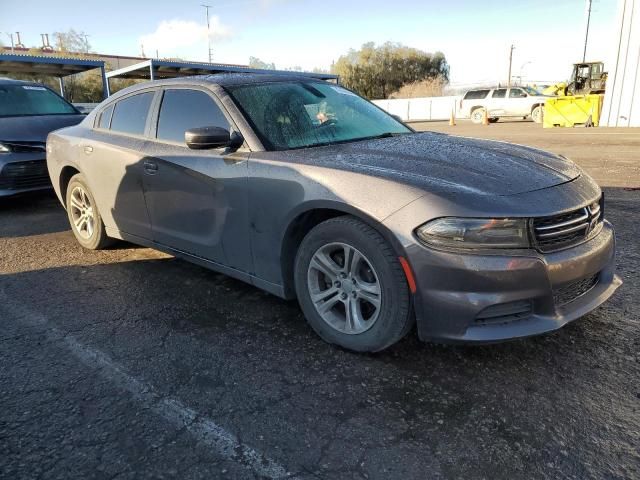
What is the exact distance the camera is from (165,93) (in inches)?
152

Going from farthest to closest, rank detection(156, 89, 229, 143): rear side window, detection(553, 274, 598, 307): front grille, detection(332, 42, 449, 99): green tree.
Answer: detection(332, 42, 449, 99): green tree < detection(156, 89, 229, 143): rear side window < detection(553, 274, 598, 307): front grille

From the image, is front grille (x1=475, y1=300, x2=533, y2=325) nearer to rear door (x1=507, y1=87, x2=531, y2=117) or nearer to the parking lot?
the parking lot

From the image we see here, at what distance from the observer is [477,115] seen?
28188 mm

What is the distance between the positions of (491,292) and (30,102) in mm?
7987

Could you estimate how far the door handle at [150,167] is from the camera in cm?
369

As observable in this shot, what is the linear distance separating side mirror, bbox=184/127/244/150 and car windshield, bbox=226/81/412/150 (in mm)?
207

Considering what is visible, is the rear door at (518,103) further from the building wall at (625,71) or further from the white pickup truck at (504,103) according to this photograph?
the building wall at (625,71)

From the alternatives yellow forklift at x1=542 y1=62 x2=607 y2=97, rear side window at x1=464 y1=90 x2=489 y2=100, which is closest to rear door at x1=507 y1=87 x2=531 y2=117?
rear side window at x1=464 y1=90 x2=489 y2=100

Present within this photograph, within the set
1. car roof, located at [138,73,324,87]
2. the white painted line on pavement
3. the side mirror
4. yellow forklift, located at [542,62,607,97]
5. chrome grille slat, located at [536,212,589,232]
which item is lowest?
the white painted line on pavement

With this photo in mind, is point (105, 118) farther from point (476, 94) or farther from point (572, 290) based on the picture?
point (476, 94)

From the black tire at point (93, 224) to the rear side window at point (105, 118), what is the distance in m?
0.54

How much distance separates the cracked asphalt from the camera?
1.97m

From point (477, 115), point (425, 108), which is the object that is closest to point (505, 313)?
point (477, 115)

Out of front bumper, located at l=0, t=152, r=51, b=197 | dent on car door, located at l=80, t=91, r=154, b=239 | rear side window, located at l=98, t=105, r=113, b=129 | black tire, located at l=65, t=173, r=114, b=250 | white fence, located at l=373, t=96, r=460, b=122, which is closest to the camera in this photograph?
dent on car door, located at l=80, t=91, r=154, b=239
